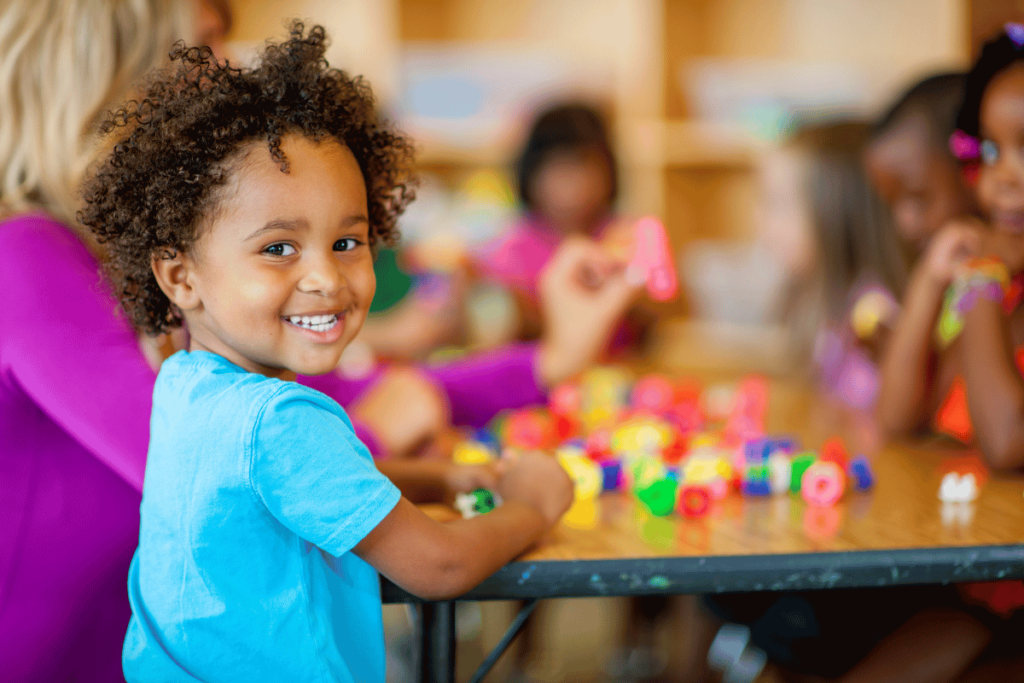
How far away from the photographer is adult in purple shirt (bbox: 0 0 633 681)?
2.61 feet

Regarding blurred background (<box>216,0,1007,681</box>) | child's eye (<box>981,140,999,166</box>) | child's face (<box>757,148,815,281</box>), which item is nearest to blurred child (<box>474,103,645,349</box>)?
blurred background (<box>216,0,1007,681</box>)

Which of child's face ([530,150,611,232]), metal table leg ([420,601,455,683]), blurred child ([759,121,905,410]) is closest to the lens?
metal table leg ([420,601,455,683])

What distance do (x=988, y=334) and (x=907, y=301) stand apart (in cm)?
26

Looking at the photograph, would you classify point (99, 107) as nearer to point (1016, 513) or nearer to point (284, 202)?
point (284, 202)

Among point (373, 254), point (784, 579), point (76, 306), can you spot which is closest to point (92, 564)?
point (76, 306)

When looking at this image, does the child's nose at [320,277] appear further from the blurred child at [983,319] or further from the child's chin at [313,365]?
the blurred child at [983,319]

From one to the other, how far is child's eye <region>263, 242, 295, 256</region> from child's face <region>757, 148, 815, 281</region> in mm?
1426

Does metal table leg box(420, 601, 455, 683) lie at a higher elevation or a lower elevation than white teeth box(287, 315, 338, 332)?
lower

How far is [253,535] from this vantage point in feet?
2.28

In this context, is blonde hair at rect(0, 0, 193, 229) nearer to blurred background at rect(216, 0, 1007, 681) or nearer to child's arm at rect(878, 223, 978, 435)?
child's arm at rect(878, 223, 978, 435)

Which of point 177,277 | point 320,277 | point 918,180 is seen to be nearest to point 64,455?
point 177,277

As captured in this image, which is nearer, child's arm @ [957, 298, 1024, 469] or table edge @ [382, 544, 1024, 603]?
table edge @ [382, 544, 1024, 603]

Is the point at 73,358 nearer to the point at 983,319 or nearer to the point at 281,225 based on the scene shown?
the point at 281,225

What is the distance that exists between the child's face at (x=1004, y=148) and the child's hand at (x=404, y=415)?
796mm
